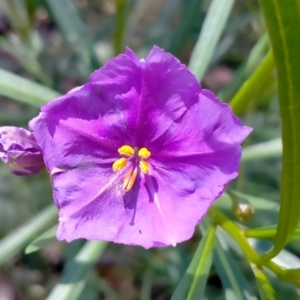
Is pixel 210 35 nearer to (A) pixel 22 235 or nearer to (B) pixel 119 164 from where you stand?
(B) pixel 119 164

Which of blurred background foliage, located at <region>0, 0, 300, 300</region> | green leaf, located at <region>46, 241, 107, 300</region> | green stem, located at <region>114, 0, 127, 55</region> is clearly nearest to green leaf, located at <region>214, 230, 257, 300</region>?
blurred background foliage, located at <region>0, 0, 300, 300</region>

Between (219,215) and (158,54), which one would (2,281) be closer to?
(219,215)

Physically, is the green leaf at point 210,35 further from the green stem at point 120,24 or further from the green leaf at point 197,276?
the green leaf at point 197,276

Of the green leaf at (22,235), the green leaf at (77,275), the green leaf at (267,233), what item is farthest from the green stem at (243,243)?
the green leaf at (22,235)

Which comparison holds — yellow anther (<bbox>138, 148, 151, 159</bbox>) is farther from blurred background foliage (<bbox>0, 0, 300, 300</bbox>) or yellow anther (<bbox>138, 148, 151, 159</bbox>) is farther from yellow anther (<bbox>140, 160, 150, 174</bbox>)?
blurred background foliage (<bbox>0, 0, 300, 300</bbox>)

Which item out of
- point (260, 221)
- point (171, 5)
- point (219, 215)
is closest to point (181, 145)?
point (219, 215)

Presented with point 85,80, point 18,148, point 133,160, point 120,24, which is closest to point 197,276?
point 133,160

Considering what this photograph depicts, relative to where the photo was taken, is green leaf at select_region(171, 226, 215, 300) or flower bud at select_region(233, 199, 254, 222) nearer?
green leaf at select_region(171, 226, 215, 300)
